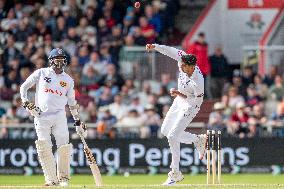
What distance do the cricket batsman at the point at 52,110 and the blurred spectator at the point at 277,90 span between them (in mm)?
8299

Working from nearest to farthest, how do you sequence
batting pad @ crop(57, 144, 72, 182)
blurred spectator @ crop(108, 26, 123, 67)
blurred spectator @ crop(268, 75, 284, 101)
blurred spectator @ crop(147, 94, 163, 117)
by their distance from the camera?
batting pad @ crop(57, 144, 72, 182) → blurred spectator @ crop(147, 94, 163, 117) → blurred spectator @ crop(268, 75, 284, 101) → blurred spectator @ crop(108, 26, 123, 67)

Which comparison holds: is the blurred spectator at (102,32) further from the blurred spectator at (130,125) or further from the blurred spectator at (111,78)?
the blurred spectator at (130,125)

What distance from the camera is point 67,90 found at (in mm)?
20078

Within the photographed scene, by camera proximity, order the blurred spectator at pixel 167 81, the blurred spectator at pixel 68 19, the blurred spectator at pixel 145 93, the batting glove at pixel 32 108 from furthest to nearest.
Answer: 1. the blurred spectator at pixel 68 19
2. the blurred spectator at pixel 167 81
3. the blurred spectator at pixel 145 93
4. the batting glove at pixel 32 108

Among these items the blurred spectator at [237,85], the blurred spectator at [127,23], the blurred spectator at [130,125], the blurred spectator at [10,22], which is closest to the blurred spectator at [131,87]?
the blurred spectator at [130,125]

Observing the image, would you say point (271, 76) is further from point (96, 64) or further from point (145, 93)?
point (96, 64)

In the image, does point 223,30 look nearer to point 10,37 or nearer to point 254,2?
point 254,2

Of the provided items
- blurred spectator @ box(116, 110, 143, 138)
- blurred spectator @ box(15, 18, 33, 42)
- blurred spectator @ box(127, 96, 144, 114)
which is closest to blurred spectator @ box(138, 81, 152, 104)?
blurred spectator @ box(127, 96, 144, 114)

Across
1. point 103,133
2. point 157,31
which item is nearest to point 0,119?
point 103,133

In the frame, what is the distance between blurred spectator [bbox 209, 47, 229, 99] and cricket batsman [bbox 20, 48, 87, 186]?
8.81m

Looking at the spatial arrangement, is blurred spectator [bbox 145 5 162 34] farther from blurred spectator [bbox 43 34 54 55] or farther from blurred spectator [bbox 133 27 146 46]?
blurred spectator [bbox 43 34 54 55]

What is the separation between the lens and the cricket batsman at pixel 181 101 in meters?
19.9

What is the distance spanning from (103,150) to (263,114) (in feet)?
11.6

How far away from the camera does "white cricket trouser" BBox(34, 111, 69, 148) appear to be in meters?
19.9
